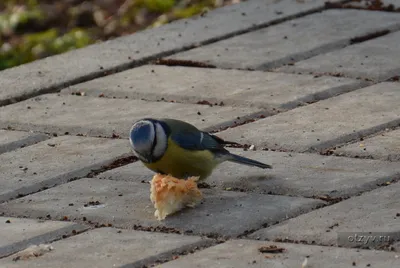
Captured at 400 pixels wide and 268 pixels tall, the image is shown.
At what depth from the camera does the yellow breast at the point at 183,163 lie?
524cm

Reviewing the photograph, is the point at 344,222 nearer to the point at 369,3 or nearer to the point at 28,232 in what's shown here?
the point at 28,232

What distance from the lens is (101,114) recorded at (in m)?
6.51

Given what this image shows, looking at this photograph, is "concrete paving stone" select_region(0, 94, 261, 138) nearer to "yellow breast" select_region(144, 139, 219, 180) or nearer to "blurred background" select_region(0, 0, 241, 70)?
"yellow breast" select_region(144, 139, 219, 180)

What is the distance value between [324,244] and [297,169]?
95 centimetres

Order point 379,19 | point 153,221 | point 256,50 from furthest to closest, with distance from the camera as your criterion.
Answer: point 379,19 → point 256,50 → point 153,221

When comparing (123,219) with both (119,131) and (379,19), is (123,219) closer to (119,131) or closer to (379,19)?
(119,131)

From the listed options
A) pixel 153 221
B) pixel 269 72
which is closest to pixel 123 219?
pixel 153 221

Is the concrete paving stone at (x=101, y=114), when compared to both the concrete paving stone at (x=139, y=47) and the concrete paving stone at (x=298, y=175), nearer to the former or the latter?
the concrete paving stone at (x=139, y=47)

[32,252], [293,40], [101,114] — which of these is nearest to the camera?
[32,252]

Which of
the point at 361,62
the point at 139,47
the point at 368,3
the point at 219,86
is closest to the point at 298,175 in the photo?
the point at 219,86

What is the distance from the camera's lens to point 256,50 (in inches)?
296

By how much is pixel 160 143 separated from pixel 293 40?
2645mm

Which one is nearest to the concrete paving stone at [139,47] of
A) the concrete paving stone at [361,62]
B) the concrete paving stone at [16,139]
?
the concrete paving stone at [16,139]

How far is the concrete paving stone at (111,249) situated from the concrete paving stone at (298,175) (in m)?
0.66
